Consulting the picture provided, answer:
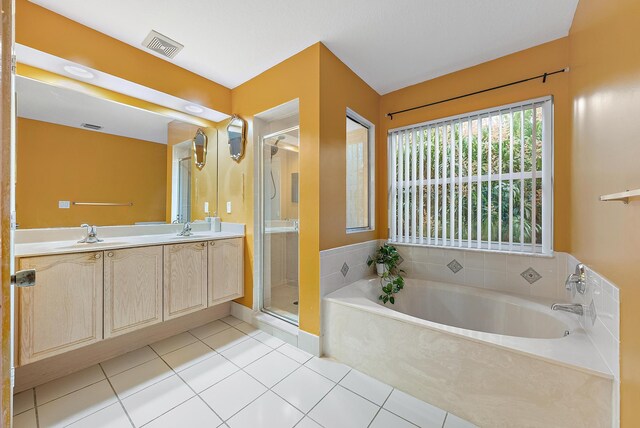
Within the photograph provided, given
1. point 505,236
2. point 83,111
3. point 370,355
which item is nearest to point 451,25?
point 505,236

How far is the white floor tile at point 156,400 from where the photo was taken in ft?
4.48

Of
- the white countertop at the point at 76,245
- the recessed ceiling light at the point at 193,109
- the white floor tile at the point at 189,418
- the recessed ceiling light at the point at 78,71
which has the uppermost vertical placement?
the recessed ceiling light at the point at 193,109

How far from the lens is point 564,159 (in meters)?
1.81

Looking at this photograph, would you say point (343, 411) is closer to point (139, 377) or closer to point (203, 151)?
point (139, 377)

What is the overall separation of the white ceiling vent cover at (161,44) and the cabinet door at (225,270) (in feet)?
5.61

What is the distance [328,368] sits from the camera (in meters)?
1.80

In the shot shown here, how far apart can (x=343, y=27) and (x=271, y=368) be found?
262cm

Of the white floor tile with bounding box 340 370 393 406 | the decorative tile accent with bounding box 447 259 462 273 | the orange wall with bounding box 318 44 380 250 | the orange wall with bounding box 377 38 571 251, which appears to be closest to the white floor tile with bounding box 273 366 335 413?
the white floor tile with bounding box 340 370 393 406

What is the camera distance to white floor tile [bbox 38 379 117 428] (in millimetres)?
1325

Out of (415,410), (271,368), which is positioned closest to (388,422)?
(415,410)

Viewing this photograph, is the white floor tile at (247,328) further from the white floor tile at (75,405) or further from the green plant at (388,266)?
the green plant at (388,266)

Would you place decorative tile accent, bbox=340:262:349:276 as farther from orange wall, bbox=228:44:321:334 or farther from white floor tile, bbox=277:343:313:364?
white floor tile, bbox=277:343:313:364

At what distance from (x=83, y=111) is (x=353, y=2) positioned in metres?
2.27

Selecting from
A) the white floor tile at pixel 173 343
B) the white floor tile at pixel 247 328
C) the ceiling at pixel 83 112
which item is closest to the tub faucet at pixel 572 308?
the white floor tile at pixel 247 328
